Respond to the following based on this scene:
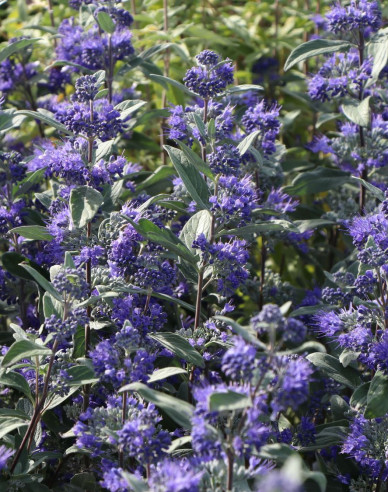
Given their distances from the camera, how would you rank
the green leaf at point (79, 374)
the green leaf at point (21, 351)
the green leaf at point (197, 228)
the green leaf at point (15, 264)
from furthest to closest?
the green leaf at point (15, 264)
the green leaf at point (197, 228)
the green leaf at point (79, 374)
the green leaf at point (21, 351)

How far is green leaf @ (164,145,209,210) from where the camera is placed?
7.80 ft

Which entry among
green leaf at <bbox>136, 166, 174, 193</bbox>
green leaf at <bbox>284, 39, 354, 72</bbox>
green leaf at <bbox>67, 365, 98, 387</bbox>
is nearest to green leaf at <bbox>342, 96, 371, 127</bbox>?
green leaf at <bbox>284, 39, 354, 72</bbox>

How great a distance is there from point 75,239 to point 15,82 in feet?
6.17

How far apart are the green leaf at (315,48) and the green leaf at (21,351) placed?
175cm

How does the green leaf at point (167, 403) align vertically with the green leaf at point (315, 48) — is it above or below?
below

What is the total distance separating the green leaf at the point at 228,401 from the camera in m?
1.58

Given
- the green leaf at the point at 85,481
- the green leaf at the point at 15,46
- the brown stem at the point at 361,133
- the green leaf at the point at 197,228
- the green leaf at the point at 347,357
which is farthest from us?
the brown stem at the point at 361,133

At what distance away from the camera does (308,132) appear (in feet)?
16.5

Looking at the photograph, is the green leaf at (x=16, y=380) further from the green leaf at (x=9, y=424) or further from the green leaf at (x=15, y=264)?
the green leaf at (x=15, y=264)

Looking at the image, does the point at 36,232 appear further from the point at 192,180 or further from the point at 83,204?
the point at 192,180

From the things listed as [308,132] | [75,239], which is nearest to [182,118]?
[75,239]

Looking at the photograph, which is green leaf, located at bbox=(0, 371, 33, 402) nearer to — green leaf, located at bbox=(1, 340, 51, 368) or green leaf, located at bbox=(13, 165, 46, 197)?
green leaf, located at bbox=(1, 340, 51, 368)

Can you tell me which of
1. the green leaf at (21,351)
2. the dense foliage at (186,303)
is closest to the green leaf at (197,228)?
the dense foliage at (186,303)

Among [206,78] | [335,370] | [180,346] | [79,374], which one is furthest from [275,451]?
[206,78]
